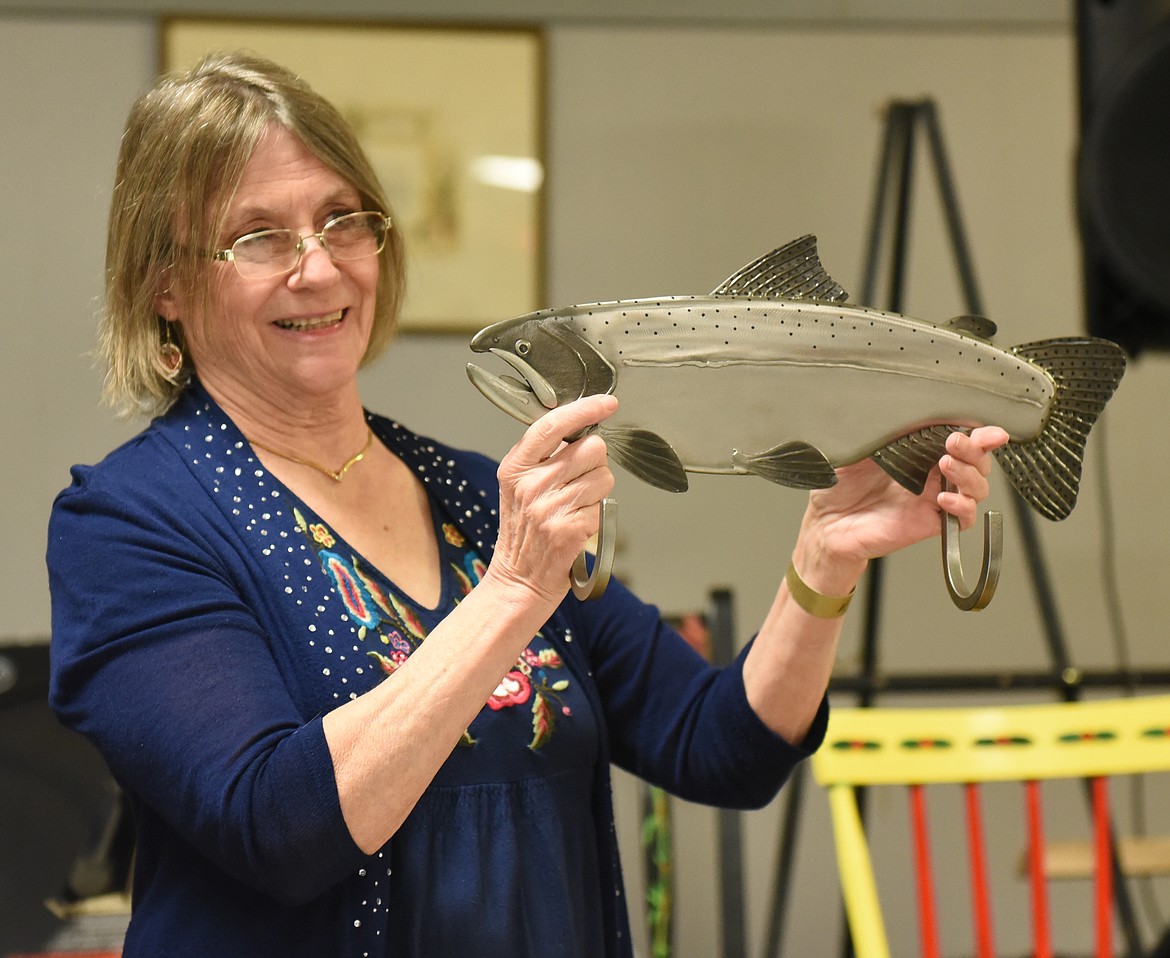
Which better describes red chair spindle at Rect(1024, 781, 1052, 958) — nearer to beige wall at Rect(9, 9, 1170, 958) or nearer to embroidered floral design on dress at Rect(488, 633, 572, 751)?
embroidered floral design on dress at Rect(488, 633, 572, 751)

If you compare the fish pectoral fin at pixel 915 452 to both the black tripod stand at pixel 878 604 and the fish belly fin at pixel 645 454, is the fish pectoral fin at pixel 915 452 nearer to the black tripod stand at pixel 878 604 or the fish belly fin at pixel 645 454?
the fish belly fin at pixel 645 454

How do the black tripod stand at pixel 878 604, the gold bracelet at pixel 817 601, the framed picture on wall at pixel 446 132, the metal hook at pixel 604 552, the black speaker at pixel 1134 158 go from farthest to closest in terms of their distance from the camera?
the framed picture on wall at pixel 446 132 → the black tripod stand at pixel 878 604 → the black speaker at pixel 1134 158 → the gold bracelet at pixel 817 601 → the metal hook at pixel 604 552

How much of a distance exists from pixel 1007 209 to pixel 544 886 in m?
1.94

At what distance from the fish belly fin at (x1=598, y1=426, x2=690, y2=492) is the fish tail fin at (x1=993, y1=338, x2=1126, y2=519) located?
0.26m

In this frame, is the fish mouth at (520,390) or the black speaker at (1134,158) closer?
the fish mouth at (520,390)

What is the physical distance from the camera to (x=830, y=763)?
1.45m

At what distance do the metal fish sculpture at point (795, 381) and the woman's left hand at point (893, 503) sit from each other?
0.02 m

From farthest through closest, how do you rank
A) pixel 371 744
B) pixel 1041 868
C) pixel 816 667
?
1. pixel 1041 868
2. pixel 816 667
3. pixel 371 744

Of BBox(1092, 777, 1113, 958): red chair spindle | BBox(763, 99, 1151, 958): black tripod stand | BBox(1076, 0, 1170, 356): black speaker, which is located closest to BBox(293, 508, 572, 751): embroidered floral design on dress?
BBox(1092, 777, 1113, 958): red chair spindle

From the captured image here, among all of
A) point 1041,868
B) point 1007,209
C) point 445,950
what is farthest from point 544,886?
point 1007,209

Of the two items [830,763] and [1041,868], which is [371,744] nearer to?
[830,763]

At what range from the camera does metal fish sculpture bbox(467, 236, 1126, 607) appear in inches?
31.9

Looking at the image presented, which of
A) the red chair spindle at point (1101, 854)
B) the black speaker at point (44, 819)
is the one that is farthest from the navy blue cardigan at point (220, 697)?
the black speaker at point (44, 819)

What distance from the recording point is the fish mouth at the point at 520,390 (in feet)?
2.62
